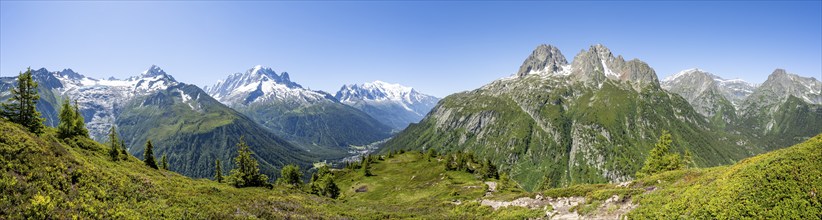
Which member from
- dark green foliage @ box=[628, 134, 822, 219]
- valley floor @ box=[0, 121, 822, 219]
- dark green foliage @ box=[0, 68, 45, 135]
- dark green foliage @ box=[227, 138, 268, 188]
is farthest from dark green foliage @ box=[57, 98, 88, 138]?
dark green foliage @ box=[628, 134, 822, 219]

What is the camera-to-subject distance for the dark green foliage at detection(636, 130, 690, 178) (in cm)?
6900

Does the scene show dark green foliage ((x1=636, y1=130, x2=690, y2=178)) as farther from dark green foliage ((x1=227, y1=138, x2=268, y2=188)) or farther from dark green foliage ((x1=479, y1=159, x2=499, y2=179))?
dark green foliage ((x1=227, y1=138, x2=268, y2=188))

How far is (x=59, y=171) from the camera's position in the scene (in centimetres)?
2728

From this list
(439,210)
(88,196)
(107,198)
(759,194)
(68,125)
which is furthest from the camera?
(68,125)

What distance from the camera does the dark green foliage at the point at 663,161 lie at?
69.0 meters

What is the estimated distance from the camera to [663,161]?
7162 centimetres

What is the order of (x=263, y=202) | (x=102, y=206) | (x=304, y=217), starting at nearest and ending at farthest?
(x=102, y=206) < (x=304, y=217) < (x=263, y=202)

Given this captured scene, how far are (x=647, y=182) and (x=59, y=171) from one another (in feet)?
174

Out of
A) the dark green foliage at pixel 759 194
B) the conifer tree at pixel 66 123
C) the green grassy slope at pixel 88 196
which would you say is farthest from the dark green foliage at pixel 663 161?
the conifer tree at pixel 66 123

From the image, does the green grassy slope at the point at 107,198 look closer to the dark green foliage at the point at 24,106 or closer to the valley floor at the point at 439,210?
the valley floor at the point at 439,210

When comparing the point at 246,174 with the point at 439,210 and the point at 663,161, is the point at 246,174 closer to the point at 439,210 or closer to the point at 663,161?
the point at 439,210

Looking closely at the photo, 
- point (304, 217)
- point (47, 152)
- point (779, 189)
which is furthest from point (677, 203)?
point (47, 152)

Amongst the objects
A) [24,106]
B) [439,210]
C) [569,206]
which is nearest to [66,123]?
[24,106]

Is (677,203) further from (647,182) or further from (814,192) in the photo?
(647,182)
